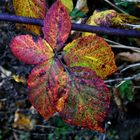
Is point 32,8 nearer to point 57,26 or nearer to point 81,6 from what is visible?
point 57,26

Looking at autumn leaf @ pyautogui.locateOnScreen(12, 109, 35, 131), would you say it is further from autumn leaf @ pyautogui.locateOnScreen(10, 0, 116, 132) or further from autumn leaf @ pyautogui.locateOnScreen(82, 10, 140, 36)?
autumn leaf @ pyautogui.locateOnScreen(10, 0, 116, 132)

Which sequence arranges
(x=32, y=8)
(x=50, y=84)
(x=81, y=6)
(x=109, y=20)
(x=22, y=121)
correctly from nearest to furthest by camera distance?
1. (x=50, y=84)
2. (x=32, y=8)
3. (x=109, y=20)
4. (x=81, y=6)
5. (x=22, y=121)

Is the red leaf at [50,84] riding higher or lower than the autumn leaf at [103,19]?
lower

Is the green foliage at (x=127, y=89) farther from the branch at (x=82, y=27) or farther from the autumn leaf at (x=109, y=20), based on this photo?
the branch at (x=82, y=27)

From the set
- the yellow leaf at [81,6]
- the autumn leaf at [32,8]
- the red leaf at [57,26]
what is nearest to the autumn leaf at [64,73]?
the red leaf at [57,26]

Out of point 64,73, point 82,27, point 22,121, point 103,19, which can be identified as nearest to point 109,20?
point 103,19

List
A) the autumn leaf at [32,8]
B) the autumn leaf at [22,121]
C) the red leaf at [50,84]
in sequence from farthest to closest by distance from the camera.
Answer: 1. the autumn leaf at [22,121]
2. the autumn leaf at [32,8]
3. the red leaf at [50,84]
